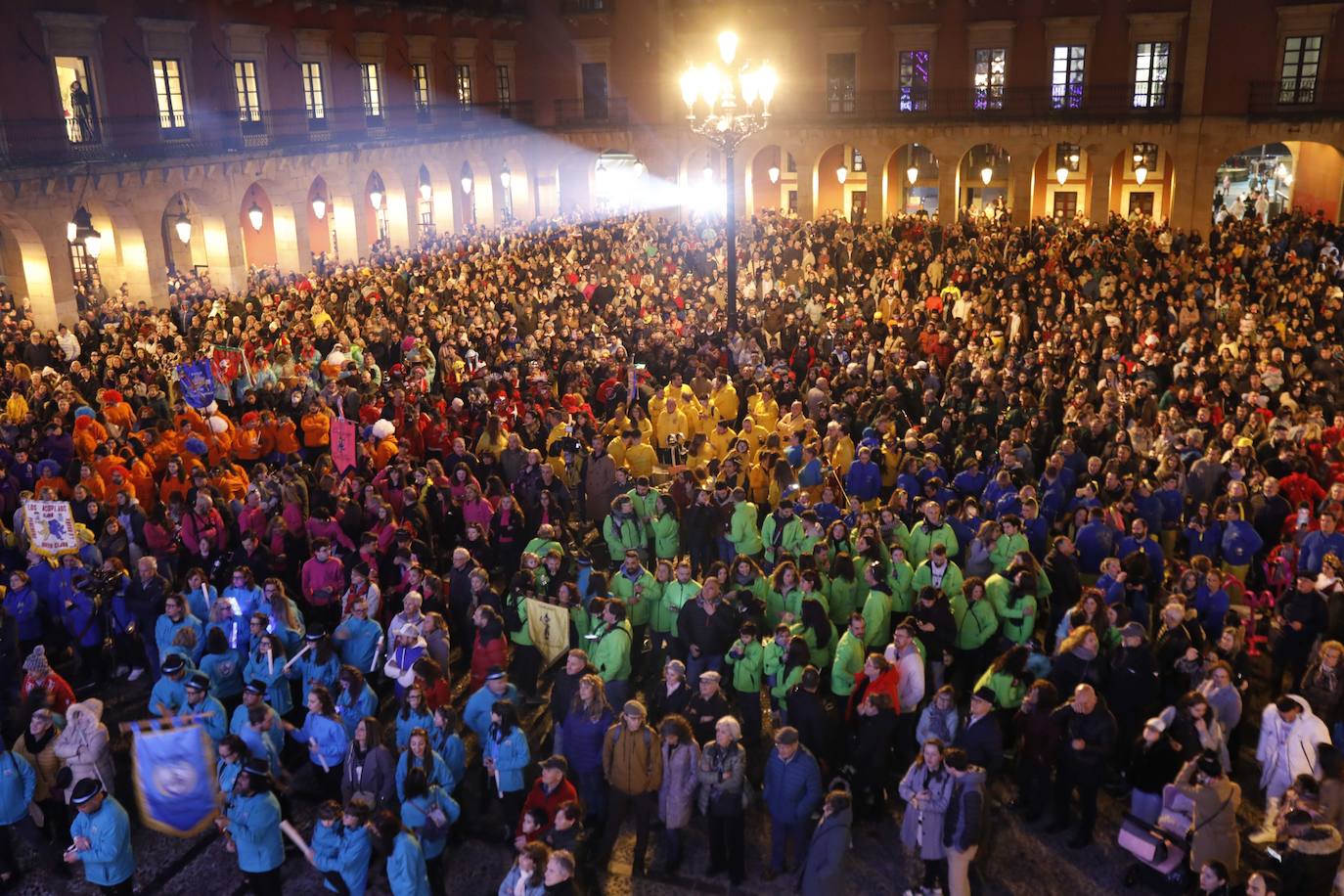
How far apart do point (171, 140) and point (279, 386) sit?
505 inches

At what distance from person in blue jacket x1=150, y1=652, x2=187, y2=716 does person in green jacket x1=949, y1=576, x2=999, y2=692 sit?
20.3 feet

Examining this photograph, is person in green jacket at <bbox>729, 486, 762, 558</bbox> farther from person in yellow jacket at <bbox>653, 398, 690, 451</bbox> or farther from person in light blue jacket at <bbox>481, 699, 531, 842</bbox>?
person in light blue jacket at <bbox>481, 699, 531, 842</bbox>

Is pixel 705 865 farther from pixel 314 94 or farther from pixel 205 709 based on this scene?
pixel 314 94

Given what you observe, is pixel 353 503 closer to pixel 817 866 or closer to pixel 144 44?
pixel 817 866

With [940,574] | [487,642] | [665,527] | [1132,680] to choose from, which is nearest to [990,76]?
[665,527]

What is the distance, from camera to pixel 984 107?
37344mm

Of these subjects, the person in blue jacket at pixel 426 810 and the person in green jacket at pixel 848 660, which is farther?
the person in green jacket at pixel 848 660

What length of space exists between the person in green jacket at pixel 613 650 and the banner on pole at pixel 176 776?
295 centimetres

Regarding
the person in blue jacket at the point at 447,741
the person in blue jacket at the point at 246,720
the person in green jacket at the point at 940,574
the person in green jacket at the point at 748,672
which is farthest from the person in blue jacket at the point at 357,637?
the person in green jacket at the point at 940,574

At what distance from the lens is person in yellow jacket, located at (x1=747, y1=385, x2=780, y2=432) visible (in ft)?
50.3

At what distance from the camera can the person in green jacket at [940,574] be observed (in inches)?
393

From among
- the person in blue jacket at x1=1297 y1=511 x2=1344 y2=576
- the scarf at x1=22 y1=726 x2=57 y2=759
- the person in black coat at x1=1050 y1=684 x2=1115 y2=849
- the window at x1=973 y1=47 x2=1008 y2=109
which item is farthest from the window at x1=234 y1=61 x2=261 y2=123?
the person in black coat at x1=1050 y1=684 x2=1115 y2=849

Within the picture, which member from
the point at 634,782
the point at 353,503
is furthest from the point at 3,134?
the point at 634,782

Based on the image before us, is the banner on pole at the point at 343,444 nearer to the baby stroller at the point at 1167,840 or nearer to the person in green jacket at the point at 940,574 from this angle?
the person in green jacket at the point at 940,574
